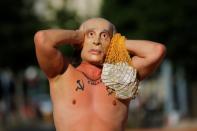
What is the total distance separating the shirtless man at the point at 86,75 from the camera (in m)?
4.96

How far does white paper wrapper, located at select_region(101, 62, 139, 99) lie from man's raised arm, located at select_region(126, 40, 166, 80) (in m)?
0.11

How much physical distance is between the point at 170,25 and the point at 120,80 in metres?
21.6

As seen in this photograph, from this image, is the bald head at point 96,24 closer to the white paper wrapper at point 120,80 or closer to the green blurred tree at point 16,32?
the white paper wrapper at point 120,80

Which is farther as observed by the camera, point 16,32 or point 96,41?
point 16,32

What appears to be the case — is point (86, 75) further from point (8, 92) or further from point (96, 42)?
point (8, 92)

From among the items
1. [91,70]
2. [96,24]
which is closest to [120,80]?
[91,70]

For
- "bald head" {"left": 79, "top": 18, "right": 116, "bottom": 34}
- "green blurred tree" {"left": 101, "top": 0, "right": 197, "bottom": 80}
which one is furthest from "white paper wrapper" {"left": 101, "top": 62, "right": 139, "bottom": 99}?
"green blurred tree" {"left": 101, "top": 0, "right": 197, "bottom": 80}

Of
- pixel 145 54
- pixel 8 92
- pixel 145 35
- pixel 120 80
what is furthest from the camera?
pixel 8 92

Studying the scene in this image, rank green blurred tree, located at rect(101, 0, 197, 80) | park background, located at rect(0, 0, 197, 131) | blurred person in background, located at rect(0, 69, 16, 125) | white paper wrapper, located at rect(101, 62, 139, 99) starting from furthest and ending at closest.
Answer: blurred person in background, located at rect(0, 69, 16, 125) → green blurred tree, located at rect(101, 0, 197, 80) → park background, located at rect(0, 0, 197, 131) → white paper wrapper, located at rect(101, 62, 139, 99)

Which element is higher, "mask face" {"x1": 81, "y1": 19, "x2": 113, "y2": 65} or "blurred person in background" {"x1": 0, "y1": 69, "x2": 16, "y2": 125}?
"mask face" {"x1": 81, "y1": 19, "x2": 113, "y2": 65}

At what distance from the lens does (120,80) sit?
506 cm

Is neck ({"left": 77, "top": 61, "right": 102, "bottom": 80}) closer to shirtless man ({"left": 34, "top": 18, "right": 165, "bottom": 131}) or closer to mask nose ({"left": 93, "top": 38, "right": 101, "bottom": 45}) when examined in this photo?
shirtless man ({"left": 34, "top": 18, "right": 165, "bottom": 131})

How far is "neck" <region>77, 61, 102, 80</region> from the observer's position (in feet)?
16.8

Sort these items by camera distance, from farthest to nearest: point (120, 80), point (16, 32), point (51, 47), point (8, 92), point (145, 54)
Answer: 1. point (8, 92)
2. point (16, 32)
3. point (145, 54)
4. point (120, 80)
5. point (51, 47)
